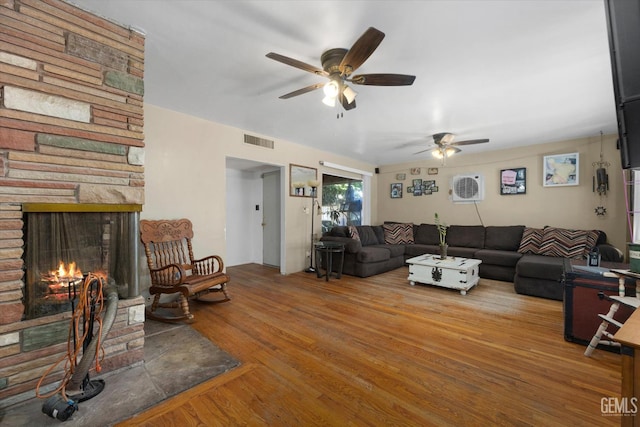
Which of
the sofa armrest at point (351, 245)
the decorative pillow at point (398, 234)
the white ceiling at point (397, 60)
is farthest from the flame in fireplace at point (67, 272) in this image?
the decorative pillow at point (398, 234)

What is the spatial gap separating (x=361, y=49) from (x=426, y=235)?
15.6 feet

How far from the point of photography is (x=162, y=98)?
2818 mm

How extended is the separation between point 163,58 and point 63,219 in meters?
1.46

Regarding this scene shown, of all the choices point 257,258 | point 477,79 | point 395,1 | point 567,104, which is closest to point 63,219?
point 395,1

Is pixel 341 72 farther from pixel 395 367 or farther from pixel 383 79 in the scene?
pixel 395 367

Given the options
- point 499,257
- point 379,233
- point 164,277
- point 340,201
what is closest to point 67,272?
point 164,277

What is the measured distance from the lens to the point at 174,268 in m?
2.83

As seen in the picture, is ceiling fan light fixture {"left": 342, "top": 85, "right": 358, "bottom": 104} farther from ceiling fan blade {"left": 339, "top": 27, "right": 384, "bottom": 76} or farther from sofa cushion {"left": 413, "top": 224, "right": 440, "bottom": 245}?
sofa cushion {"left": 413, "top": 224, "right": 440, "bottom": 245}

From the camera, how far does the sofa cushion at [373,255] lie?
435cm

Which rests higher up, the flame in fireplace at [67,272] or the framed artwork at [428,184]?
the framed artwork at [428,184]

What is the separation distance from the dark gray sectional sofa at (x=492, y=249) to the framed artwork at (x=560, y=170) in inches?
34.5

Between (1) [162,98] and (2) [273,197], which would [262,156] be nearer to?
(2) [273,197]

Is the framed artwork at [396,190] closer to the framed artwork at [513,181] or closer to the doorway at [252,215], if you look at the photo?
the framed artwork at [513,181]

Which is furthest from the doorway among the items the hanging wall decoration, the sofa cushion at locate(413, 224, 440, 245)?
the hanging wall decoration
